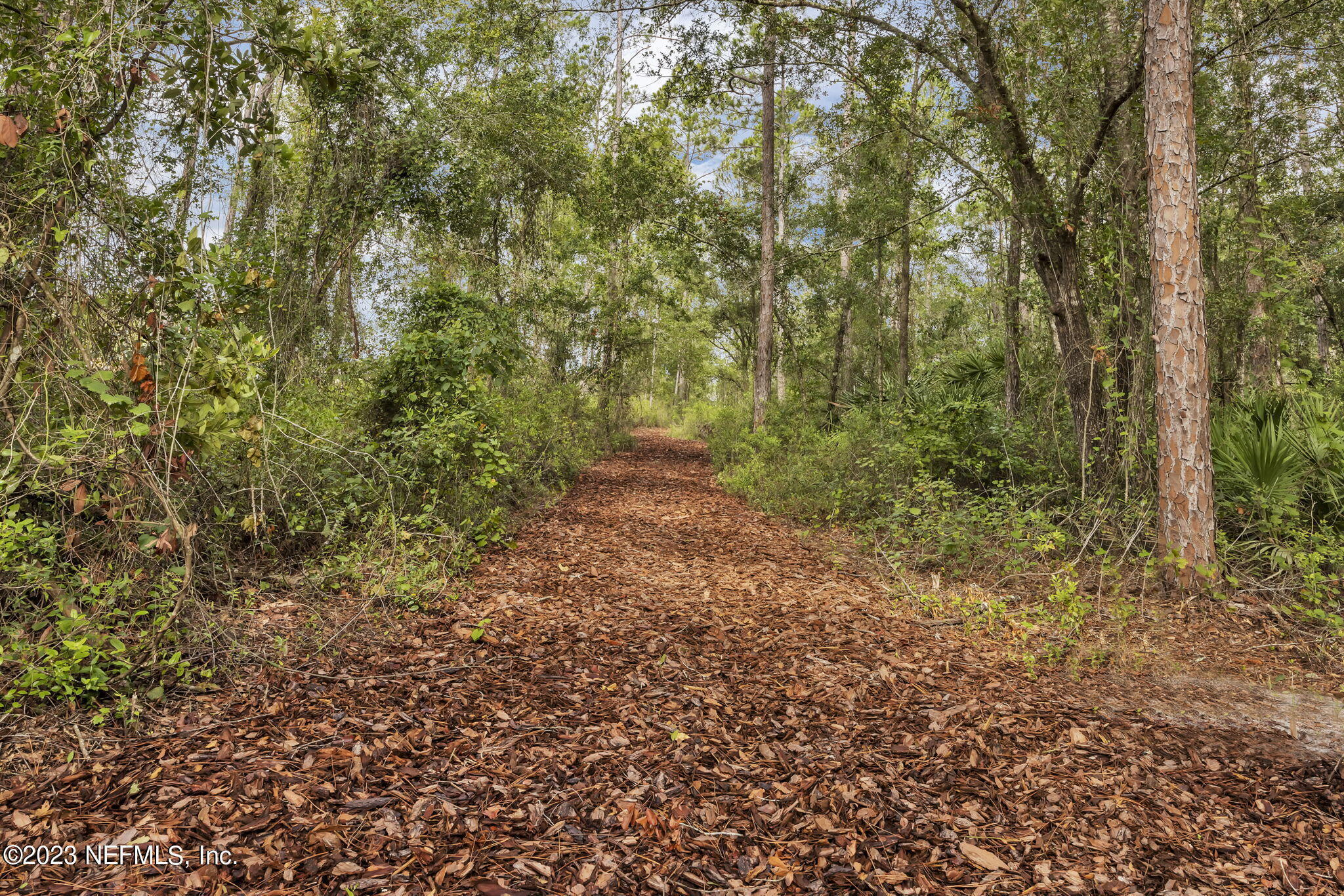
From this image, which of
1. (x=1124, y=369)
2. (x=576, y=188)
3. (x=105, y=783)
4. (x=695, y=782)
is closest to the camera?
(x=105, y=783)

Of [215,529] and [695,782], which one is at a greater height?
[215,529]

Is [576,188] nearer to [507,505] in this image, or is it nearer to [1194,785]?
[507,505]

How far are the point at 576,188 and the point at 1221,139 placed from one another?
8997 mm

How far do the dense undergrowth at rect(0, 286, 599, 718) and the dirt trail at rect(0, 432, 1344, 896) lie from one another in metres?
0.45

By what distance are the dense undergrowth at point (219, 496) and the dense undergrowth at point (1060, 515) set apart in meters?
3.79

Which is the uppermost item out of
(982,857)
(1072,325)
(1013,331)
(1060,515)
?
(1013,331)

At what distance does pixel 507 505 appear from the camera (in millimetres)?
7121

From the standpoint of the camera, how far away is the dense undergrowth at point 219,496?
2564 millimetres

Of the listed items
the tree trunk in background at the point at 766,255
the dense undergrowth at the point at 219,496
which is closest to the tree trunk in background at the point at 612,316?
the tree trunk in background at the point at 766,255

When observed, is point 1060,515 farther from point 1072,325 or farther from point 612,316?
point 612,316

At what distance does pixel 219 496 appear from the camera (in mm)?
3846

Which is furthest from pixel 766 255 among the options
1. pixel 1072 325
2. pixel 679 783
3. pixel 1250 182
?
pixel 679 783

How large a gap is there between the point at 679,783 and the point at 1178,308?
4852 millimetres

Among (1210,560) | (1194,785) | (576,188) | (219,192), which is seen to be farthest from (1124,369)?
(576,188)
